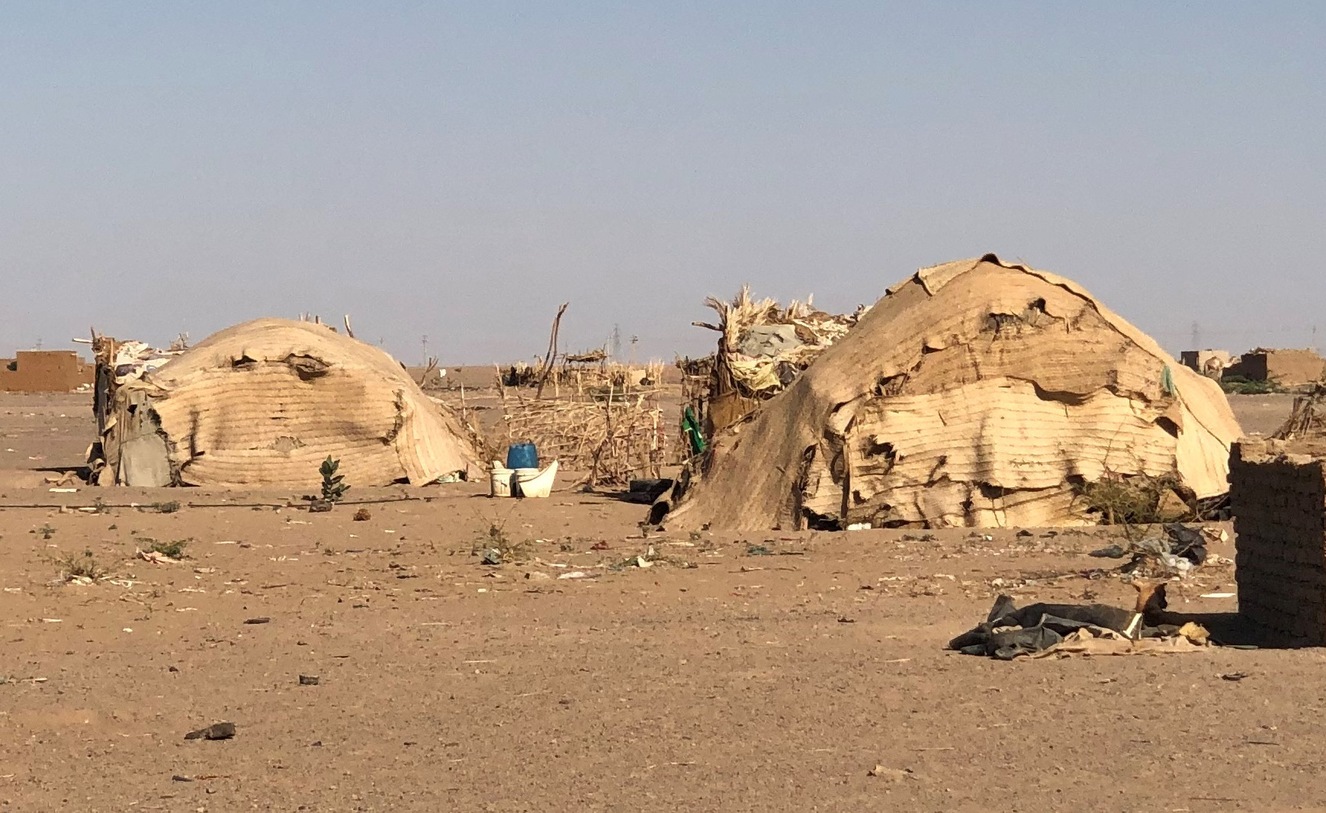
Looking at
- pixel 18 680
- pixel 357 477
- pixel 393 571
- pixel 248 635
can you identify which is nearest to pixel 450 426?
pixel 357 477

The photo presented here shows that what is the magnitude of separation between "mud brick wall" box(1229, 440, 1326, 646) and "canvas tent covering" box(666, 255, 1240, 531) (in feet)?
15.4

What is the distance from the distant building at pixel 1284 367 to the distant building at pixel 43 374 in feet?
115

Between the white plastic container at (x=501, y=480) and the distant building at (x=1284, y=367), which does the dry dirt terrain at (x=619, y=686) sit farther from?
the distant building at (x=1284, y=367)

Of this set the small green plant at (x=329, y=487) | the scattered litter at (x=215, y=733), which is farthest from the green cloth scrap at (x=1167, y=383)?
the scattered litter at (x=215, y=733)

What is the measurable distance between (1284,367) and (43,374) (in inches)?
1446

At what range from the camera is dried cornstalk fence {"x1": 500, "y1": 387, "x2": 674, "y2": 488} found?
67.1ft

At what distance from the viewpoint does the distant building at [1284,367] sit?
46.2 meters

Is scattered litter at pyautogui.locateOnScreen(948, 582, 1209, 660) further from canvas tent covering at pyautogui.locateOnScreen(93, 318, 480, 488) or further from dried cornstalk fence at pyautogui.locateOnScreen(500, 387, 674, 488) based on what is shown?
canvas tent covering at pyautogui.locateOnScreen(93, 318, 480, 488)

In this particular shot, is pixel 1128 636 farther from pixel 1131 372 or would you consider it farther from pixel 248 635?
pixel 1131 372

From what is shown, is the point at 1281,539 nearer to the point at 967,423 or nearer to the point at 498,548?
the point at 967,423

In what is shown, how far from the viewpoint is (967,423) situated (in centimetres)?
1428

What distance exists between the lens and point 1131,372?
1462 centimetres

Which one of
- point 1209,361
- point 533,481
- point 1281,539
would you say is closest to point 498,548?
point 533,481

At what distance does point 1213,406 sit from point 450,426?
402 inches
